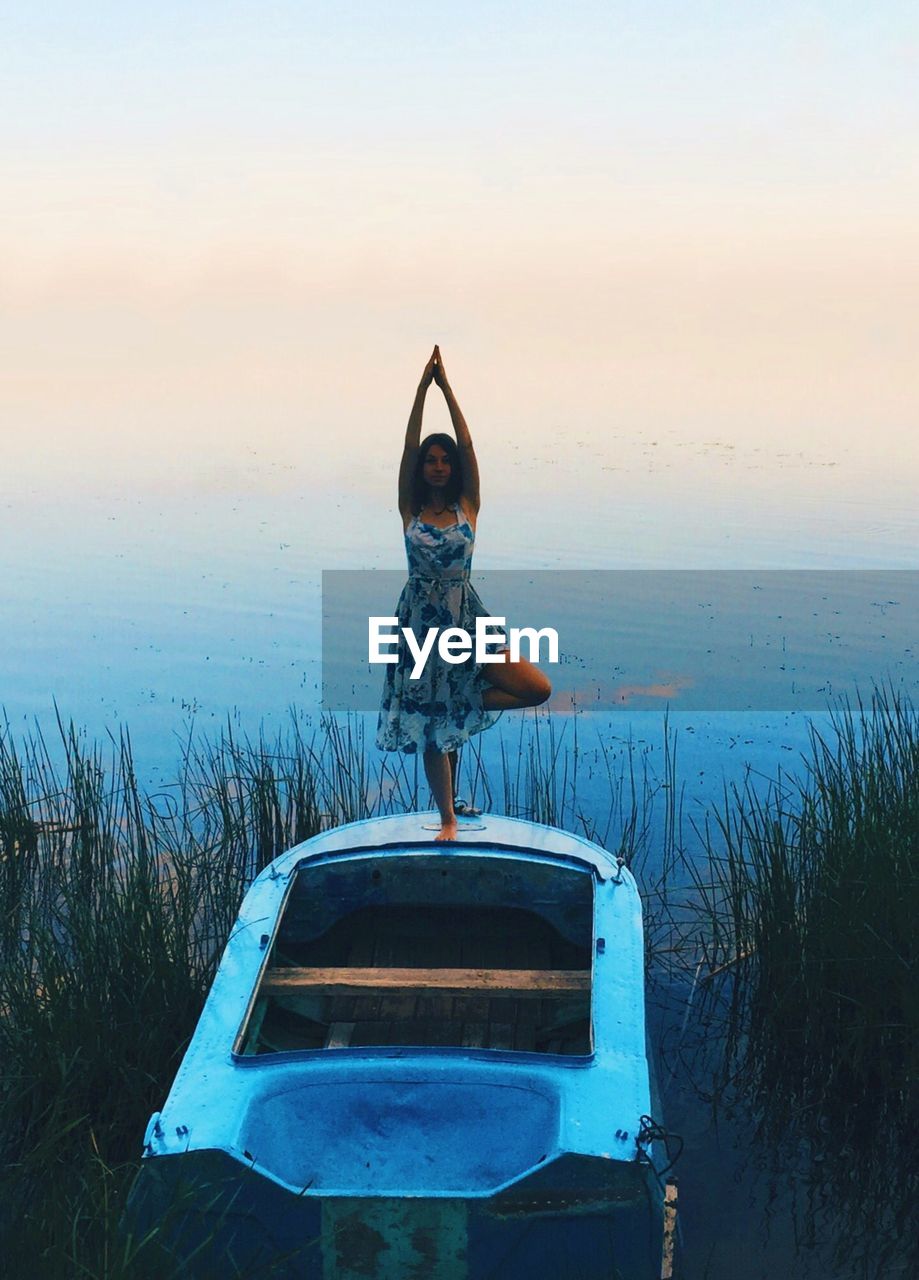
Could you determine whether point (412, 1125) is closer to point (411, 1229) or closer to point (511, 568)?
point (411, 1229)

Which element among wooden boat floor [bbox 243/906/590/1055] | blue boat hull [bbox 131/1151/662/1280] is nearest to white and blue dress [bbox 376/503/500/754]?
wooden boat floor [bbox 243/906/590/1055]

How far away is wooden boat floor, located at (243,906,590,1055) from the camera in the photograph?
5172mm

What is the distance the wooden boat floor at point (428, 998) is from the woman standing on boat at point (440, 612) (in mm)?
430

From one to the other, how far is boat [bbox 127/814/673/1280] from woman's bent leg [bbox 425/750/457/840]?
0.70 m

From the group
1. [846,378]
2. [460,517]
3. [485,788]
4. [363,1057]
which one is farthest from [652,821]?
A: [846,378]

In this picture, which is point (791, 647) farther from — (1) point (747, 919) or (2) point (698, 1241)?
(2) point (698, 1241)

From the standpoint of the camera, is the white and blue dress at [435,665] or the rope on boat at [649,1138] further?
the white and blue dress at [435,665]

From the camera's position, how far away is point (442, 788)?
606cm

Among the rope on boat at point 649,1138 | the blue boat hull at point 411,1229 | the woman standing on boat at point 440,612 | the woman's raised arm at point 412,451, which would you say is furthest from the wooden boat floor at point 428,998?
the woman's raised arm at point 412,451

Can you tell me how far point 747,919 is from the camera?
6.33m

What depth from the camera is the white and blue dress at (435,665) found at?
6.15 m

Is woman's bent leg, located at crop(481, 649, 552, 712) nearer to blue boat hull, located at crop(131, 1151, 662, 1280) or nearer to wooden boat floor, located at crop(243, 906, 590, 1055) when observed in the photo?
wooden boat floor, located at crop(243, 906, 590, 1055)

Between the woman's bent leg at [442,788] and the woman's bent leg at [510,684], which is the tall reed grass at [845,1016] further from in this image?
the woman's bent leg at [442,788]

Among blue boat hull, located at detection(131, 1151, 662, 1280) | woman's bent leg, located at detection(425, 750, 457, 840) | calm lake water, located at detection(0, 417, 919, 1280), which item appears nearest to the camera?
blue boat hull, located at detection(131, 1151, 662, 1280)
